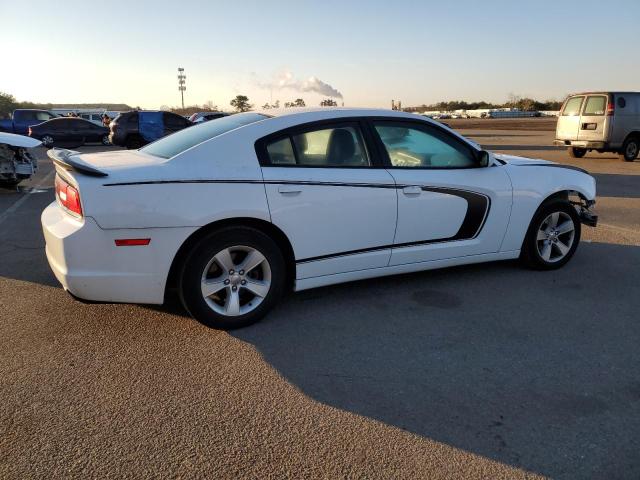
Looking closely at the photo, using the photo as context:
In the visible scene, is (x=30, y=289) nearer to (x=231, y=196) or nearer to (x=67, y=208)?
(x=67, y=208)

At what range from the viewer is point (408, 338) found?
3641 millimetres

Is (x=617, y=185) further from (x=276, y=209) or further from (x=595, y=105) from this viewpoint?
(x=276, y=209)

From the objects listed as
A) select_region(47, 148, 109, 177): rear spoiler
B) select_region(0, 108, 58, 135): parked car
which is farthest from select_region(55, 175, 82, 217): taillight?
select_region(0, 108, 58, 135): parked car

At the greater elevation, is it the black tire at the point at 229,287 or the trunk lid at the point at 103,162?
the trunk lid at the point at 103,162

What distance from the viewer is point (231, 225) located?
3.64 metres

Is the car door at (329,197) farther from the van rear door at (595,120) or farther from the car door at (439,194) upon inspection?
the van rear door at (595,120)

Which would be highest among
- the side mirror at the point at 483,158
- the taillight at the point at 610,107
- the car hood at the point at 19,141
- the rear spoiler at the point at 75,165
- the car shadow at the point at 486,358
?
the taillight at the point at 610,107

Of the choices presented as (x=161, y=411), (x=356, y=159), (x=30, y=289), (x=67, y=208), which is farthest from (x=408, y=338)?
(x=30, y=289)

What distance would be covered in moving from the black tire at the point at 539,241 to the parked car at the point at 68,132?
22.3m

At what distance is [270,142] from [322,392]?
6.12ft

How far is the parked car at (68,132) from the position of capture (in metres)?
22.7

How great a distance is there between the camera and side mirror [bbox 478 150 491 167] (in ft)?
15.0

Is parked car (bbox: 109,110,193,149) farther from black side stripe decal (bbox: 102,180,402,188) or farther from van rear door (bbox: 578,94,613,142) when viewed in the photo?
black side stripe decal (bbox: 102,180,402,188)

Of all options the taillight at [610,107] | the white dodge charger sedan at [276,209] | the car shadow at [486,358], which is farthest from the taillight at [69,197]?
the taillight at [610,107]
